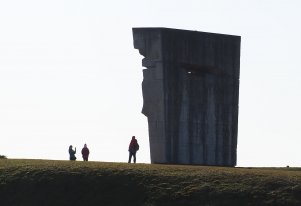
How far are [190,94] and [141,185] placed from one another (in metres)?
9.00

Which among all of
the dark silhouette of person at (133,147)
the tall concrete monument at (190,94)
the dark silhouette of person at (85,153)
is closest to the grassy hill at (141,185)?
the dark silhouette of person at (133,147)

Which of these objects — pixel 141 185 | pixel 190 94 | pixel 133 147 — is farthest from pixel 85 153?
pixel 141 185

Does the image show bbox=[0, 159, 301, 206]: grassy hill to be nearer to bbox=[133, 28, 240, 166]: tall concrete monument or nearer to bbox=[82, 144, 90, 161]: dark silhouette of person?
bbox=[133, 28, 240, 166]: tall concrete monument

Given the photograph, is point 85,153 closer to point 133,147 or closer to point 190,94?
point 133,147

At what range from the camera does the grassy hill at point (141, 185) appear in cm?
4075

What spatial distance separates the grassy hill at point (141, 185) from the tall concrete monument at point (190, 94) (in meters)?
5.16

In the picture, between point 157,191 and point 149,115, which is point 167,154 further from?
point 157,191

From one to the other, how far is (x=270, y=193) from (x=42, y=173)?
30.5 feet

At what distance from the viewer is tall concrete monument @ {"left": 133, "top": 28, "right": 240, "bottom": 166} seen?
4962 centimetres

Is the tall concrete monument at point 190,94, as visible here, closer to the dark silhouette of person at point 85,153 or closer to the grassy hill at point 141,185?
the dark silhouette of person at point 85,153

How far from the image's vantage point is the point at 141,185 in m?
42.5

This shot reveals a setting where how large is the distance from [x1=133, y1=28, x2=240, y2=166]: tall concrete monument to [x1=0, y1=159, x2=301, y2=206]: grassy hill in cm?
516

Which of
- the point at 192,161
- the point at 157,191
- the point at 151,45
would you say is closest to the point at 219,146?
the point at 192,161

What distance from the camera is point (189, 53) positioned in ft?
165
